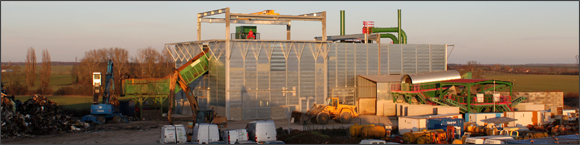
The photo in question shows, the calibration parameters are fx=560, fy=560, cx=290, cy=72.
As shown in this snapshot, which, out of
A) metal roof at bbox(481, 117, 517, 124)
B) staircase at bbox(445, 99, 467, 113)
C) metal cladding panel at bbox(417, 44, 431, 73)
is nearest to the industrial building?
metal cladding panel at bbox(417, 44, 431, 73)

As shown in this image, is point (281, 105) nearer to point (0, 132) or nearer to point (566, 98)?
point (0, 132)

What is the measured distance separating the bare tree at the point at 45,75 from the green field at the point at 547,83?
267 ft

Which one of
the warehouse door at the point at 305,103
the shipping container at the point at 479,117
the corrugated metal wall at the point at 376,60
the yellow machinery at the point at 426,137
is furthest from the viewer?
the corrugated metal wall at the point at 376,60

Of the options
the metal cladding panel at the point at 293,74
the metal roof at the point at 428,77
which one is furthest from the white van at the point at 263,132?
the metal roof at the point at 428,77

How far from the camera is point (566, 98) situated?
7200 cm

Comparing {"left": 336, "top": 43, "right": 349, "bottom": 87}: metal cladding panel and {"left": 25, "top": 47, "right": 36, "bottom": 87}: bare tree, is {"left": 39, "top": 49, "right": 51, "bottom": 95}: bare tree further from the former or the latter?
{"left": 336, "top": 43, "right": 349, "bottom": 87}: metal cladding panel

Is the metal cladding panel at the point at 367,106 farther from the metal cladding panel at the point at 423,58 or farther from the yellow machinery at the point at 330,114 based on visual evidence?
the metal cladding panel at the point at 423,58

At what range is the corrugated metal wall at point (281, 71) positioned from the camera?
172 ft

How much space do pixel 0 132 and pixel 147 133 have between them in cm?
1027

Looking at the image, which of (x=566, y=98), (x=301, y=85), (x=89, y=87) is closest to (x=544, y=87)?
(x=566, y=98)

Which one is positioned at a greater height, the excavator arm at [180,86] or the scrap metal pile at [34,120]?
the excavator arm at [180,86]

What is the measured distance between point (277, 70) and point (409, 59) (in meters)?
16.2

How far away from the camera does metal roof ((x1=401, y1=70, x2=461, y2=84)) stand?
55.0m

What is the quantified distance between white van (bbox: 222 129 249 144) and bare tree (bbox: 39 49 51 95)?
74.6m
